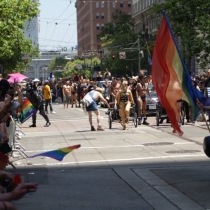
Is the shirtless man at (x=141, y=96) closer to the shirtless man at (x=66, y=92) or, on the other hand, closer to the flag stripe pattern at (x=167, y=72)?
the flag stripe pattern at (x=167, y=72)

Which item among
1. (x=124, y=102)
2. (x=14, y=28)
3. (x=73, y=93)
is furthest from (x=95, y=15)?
(x=124, y=102)

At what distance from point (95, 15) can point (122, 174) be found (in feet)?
496

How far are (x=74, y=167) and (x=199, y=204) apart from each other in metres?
4.86

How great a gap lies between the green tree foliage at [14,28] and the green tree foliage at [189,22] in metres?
9.76

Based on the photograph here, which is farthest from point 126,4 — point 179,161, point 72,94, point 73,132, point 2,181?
point 2,181

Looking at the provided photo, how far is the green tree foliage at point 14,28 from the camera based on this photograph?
148ft

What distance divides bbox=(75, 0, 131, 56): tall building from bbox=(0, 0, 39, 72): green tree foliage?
289 feet

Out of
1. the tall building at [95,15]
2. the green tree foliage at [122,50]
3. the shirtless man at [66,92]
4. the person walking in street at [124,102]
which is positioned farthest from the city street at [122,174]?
the tall building at [95,15]

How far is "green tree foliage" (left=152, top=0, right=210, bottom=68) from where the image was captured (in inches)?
1880

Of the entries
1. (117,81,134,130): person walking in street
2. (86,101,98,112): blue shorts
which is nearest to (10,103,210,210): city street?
(86,101,98,112): blue shorts

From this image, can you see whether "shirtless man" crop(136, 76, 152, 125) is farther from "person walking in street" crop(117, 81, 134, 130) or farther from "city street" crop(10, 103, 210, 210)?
"city street" crop(10, 103, 210, 210)

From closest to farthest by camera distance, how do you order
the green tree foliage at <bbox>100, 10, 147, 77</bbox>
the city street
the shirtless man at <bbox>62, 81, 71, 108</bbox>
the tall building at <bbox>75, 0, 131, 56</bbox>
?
the city street
the shirtless man at <bbox>62, 81, 71, 108</bbox>
the green tree foliage at <bbox>100, 10, 147, 77</bbox>
the tall building at <bbox>75, 0, 131, 56</bbox>

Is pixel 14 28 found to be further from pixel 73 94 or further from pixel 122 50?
pixel 122 50

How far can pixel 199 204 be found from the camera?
9539 millimetres
